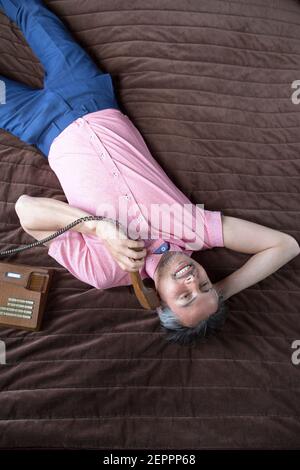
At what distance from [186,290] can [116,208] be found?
1.06 feet

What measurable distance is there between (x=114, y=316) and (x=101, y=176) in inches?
16.6

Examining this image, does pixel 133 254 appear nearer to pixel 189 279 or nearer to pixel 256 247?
pixel 189 279

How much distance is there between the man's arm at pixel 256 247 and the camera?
1.20m

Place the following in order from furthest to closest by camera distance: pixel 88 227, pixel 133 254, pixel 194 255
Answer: pixel 194 255
pixel 88 227
pixel 133 254

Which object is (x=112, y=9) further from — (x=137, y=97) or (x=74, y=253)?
(x=74, y=253)

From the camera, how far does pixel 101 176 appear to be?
1218 millimetres

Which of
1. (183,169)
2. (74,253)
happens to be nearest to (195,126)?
(183,169)

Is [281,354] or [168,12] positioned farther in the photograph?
[168,12]

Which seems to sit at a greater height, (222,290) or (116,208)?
(116,208)

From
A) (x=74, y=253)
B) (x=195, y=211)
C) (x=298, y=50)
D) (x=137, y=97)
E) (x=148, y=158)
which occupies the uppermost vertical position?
(x=298, y=50)

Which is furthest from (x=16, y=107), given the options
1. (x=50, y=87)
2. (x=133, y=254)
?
(x=133, y=254)

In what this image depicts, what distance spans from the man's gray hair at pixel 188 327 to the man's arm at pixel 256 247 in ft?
0.21

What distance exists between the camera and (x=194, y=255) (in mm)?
1287

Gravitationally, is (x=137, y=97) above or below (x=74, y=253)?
above
